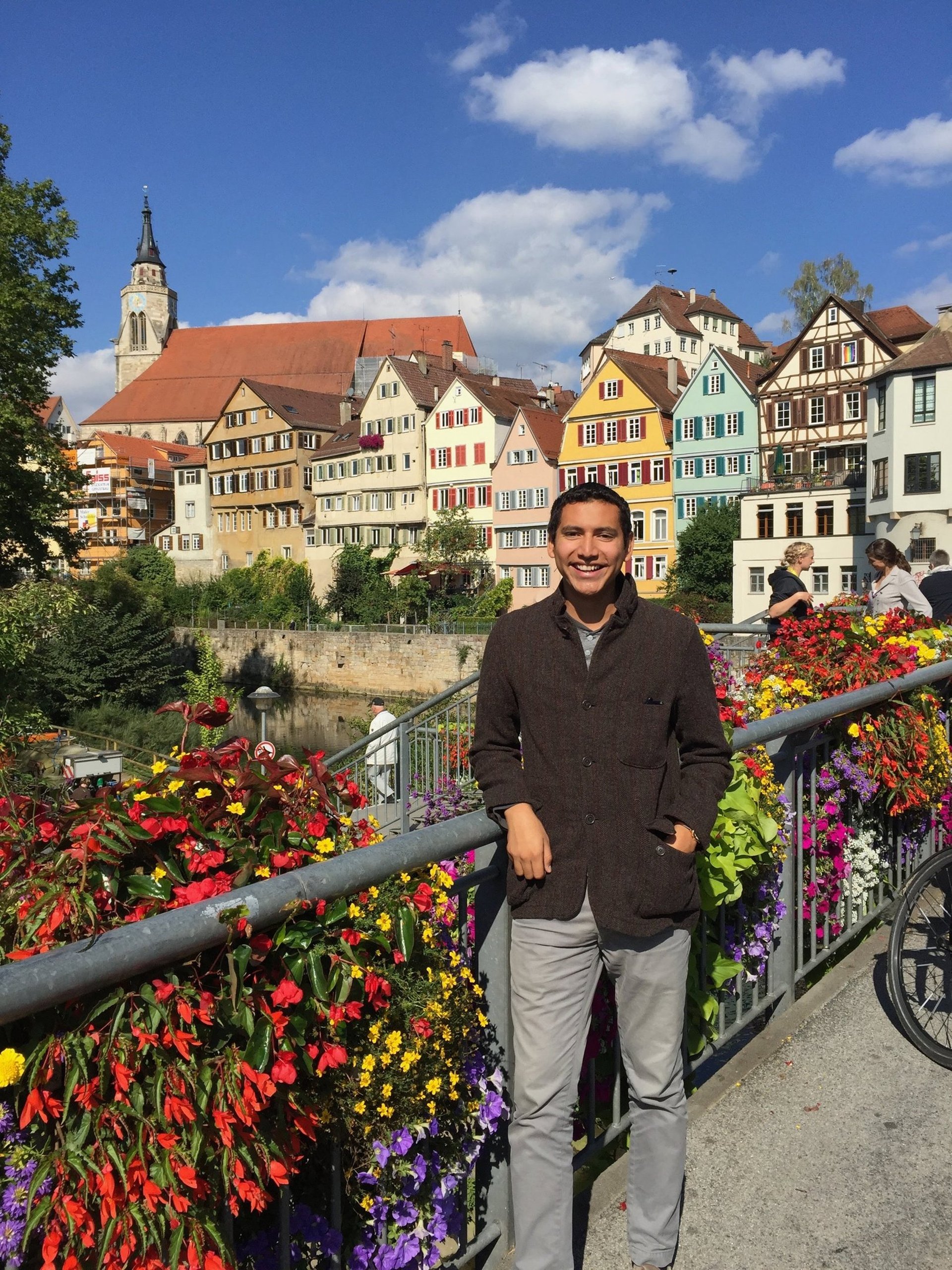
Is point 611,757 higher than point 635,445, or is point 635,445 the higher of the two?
point 635,445

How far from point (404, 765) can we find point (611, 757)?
25.9 ft

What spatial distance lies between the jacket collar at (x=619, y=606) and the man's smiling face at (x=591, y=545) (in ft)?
0.12

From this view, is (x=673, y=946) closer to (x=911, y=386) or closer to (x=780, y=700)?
(x=780, y=700)

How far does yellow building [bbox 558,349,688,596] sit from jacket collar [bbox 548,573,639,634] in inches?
1823

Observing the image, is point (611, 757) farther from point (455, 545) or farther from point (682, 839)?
point (455, 545)

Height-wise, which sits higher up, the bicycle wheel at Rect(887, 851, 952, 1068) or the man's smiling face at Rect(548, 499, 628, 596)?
the man's smiling face at Rect(548, 499, 628, 596)

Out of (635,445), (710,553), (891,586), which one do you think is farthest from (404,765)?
(635,445)

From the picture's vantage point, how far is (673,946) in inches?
102

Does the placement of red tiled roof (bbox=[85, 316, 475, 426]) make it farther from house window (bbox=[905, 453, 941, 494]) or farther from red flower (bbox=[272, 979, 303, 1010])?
red flower (bbox=[272, 979, 303, 1010])

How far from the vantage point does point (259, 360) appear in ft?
334

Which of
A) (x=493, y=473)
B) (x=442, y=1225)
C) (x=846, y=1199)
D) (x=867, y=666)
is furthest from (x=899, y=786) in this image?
(x=493, y=473)

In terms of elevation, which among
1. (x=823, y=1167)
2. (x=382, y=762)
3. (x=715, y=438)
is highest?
(x=715, y=438)

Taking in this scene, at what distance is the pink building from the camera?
174 ft

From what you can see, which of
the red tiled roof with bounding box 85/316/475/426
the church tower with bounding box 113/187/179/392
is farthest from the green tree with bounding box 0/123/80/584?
the church tower with bounding box 113/187/179/392
